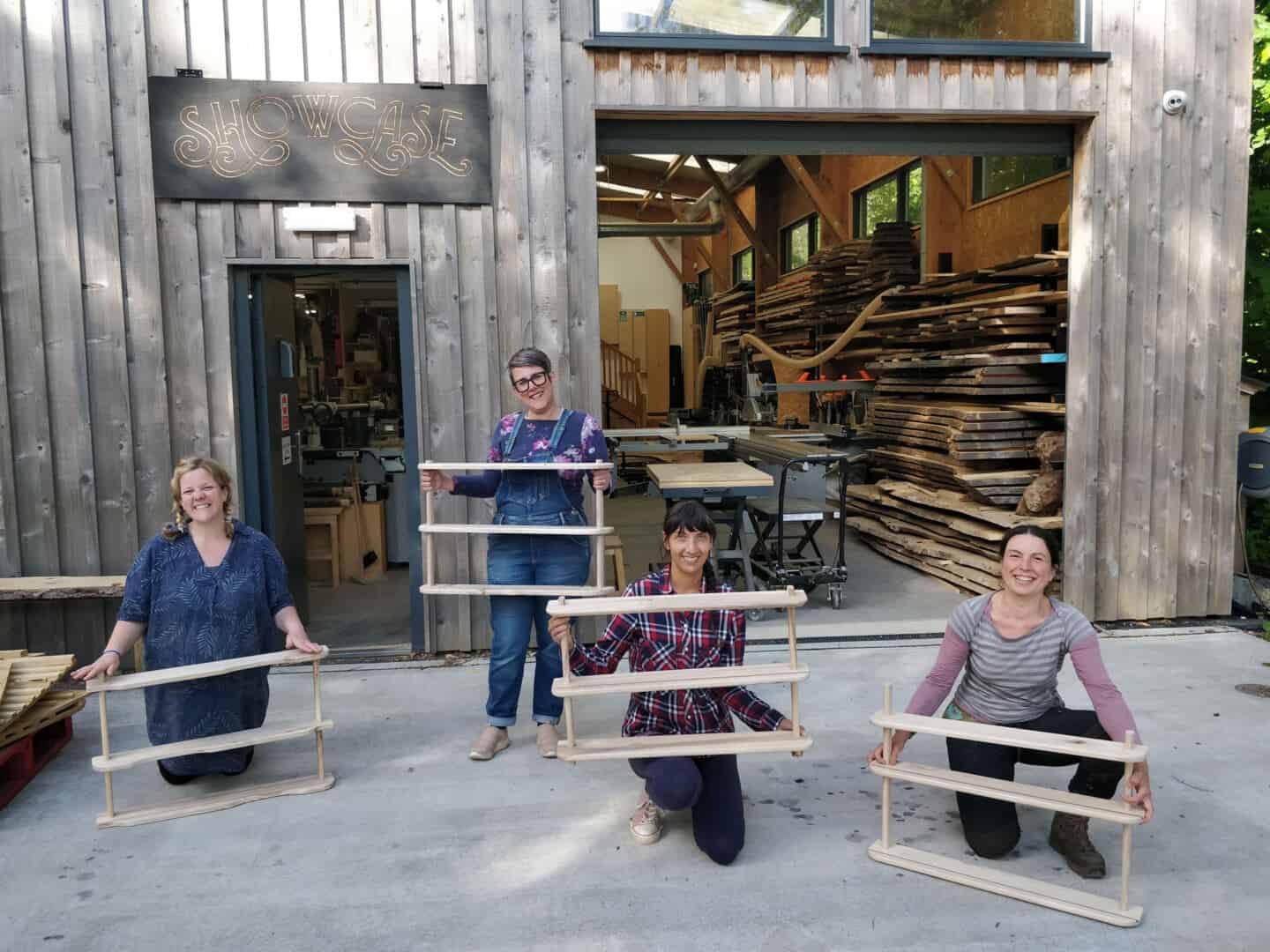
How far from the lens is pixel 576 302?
19.5 feet

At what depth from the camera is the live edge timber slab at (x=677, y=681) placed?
3.30 m

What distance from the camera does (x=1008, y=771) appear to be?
3.49m

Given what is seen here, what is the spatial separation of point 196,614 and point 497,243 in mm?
2825

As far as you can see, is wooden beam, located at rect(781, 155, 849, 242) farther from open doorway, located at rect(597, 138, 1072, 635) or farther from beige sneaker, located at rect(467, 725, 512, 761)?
beige sneaker, located at rect(467, 725, 512, 761)

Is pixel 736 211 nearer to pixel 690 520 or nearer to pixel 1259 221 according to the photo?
pixel 1259 221

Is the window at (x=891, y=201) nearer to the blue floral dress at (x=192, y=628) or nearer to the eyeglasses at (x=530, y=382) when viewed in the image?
the eyeglasses at (x=530, y=382)

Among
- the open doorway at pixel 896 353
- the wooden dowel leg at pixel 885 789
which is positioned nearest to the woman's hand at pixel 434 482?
the wooden dowel leg at pixel 885 789

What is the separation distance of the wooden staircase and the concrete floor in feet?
49.4

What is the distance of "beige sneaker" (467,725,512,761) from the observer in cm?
441

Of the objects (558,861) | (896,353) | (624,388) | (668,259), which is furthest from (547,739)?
(668,259)

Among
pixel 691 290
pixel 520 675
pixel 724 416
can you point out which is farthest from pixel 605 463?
pixel 691 290

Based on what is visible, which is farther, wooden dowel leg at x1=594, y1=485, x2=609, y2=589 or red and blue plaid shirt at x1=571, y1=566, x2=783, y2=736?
wooden dowel leg at x1=594, y1=485, x2=609, y2=589

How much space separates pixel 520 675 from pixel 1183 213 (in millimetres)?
5158

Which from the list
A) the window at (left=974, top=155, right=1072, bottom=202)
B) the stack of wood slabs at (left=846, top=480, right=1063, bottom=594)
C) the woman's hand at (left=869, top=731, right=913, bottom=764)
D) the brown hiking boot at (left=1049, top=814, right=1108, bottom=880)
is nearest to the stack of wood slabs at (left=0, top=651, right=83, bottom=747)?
the woman's hand at (left=869, top=731, right=913, bottom=764)
